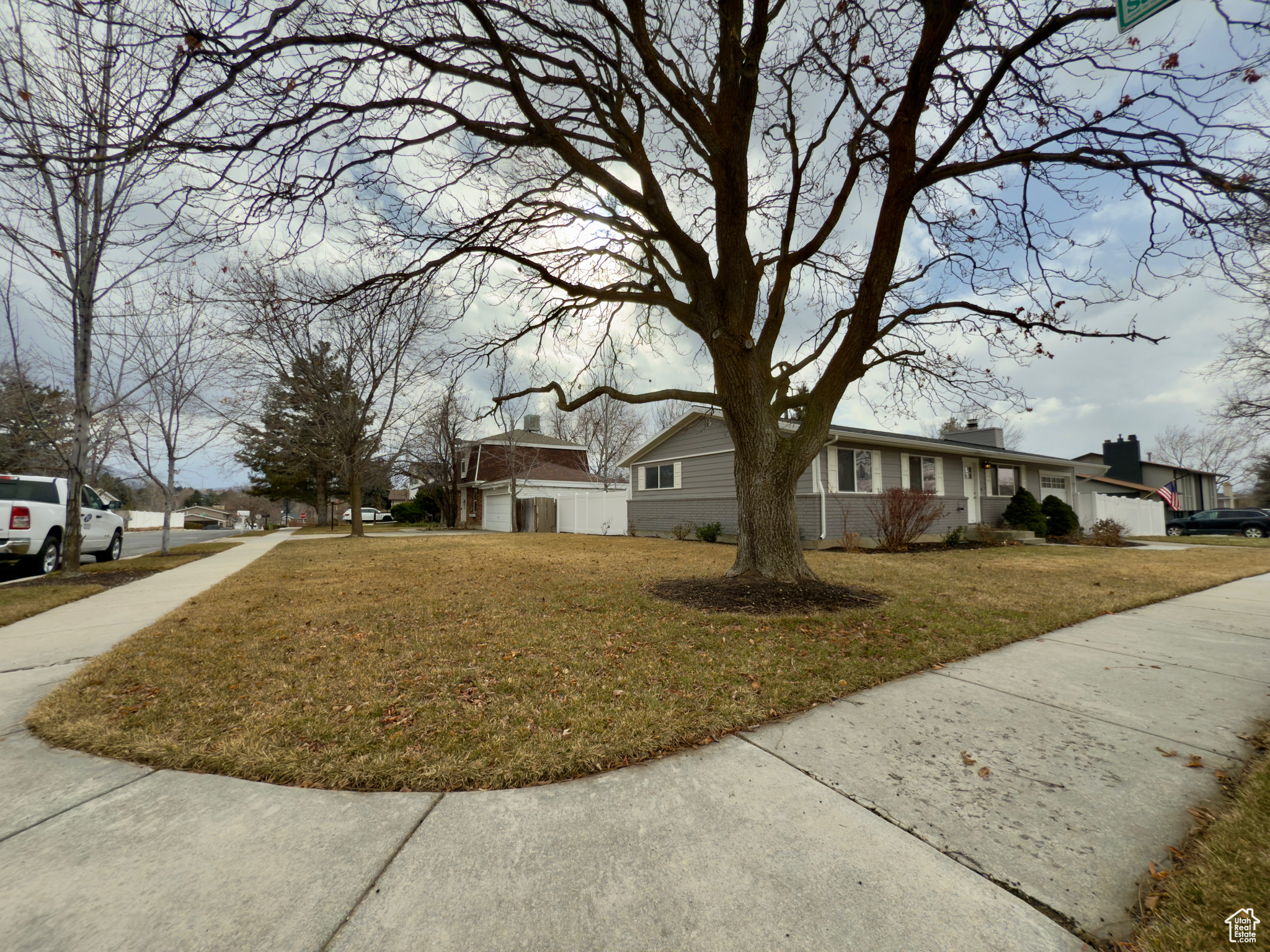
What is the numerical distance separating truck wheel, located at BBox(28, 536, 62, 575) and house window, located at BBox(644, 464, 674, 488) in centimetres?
1509

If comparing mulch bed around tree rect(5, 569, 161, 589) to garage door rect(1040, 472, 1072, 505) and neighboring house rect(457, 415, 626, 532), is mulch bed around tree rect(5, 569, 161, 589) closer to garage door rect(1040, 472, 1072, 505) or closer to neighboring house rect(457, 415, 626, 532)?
neighboring house rect(457, 415, 626, 532)

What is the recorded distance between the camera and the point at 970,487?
18.2 m

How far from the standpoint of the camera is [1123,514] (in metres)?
21.3

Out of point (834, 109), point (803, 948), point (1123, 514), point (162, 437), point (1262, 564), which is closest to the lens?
point (803, 948)

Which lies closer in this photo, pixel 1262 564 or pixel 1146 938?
pixel 1146 938

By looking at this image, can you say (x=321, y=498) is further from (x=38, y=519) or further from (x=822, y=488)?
(x=822, y=488)

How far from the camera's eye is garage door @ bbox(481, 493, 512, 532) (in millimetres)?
27062

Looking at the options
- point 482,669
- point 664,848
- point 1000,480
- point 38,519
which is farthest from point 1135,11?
point 1000,480

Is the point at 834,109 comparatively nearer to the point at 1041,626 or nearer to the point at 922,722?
the point at 1041,626

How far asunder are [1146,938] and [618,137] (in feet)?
24.5

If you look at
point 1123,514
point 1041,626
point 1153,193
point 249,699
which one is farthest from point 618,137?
point 1123,514

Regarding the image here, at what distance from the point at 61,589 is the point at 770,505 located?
992cm

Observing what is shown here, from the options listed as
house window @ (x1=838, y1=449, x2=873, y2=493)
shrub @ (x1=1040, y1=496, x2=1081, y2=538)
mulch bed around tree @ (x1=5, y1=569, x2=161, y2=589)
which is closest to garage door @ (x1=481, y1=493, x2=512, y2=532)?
house window @ (x1=838, y1=449, x2=873, y2=493)

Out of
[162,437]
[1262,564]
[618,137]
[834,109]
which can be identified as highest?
[834,109]
